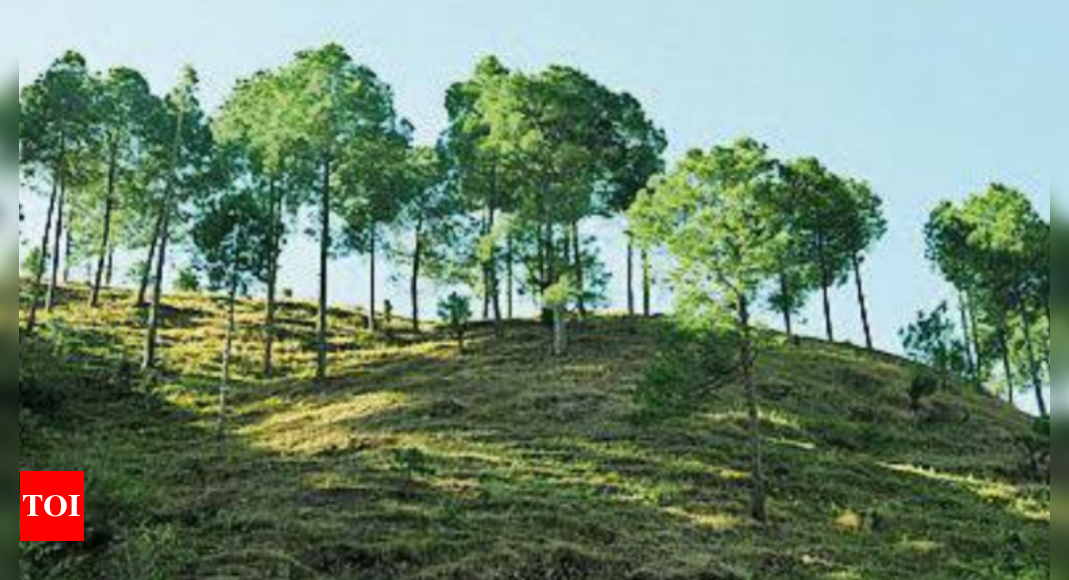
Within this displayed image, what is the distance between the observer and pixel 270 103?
5903 centimetres

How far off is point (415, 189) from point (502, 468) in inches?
1236

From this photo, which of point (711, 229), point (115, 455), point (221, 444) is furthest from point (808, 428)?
point (115, 455)

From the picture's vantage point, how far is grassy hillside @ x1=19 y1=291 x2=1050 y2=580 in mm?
30109

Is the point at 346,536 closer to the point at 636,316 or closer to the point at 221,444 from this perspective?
the point at 221,444

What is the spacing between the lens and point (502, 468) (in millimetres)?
39438

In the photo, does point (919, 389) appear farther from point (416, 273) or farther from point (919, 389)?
point (416, 273)

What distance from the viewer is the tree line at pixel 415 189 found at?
189 ft

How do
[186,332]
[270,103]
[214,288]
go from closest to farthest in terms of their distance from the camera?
[214,288], [270,103], [186,332]

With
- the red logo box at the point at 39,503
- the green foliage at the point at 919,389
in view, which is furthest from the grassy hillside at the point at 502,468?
the red logo box at the point at 39,503

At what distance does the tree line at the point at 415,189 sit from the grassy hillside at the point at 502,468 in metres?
3.56

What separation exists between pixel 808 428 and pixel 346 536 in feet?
87.4

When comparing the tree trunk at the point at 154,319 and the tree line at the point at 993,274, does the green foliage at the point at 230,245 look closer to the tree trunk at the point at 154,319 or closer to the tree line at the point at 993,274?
the tree trunk at the point at 154,319

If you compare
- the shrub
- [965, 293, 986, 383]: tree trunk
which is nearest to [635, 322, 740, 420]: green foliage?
the shrub

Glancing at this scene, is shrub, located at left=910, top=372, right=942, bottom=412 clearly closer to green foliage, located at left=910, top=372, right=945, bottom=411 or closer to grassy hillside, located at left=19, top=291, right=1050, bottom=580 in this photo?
green foliage, located at left=910, top=372, right=945, bottom=411
